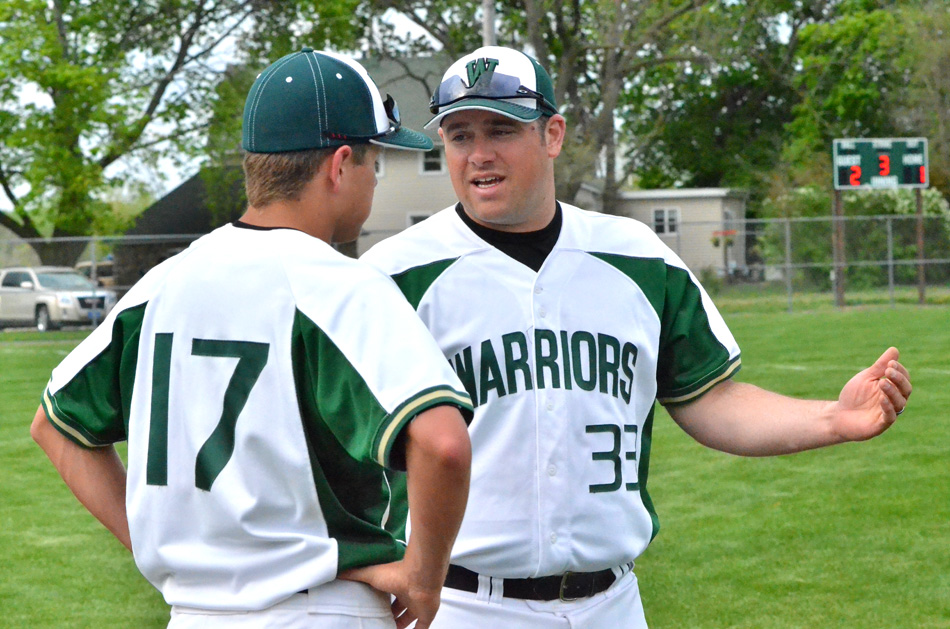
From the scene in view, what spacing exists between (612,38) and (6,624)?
29057 mm

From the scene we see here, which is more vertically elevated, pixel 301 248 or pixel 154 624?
pixel 301 248

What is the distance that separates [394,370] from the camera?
2.04 meters

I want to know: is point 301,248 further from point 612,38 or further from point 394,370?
point 612,38

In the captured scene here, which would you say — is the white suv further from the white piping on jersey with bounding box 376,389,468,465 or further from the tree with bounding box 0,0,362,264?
the white piping on jersey with bounding box 376,389,468,465

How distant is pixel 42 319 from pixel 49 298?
0.93 meters

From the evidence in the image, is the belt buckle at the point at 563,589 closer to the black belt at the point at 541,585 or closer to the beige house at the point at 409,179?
the black belt at the point at 541,585

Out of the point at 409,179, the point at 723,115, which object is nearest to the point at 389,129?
Answer: the point at 409,179

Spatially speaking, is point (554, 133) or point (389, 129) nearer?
point (389, 129)

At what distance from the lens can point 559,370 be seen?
286 cm

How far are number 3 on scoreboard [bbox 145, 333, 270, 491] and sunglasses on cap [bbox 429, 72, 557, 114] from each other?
1107mm

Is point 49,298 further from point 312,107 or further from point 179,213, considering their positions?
point 312,107

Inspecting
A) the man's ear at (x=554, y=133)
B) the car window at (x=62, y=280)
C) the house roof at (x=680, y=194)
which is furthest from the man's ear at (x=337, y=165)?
the house roof at (x=680, y=194)

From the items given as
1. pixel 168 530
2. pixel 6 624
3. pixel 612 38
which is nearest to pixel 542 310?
pixel 168 530

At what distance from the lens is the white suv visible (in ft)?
84.4
